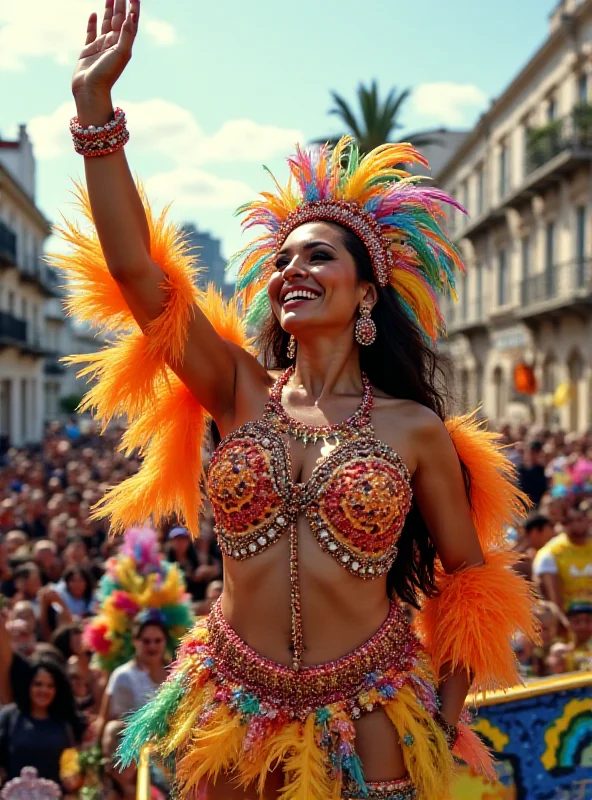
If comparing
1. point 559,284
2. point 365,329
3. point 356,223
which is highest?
point 559,284

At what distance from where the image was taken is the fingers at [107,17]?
2301 mm

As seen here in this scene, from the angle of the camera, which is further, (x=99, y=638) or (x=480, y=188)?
(x=480, y=188)

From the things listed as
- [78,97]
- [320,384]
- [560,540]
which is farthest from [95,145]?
[560,540]

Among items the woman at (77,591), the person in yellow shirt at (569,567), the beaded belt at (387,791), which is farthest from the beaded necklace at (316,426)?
the woman at (77,591)

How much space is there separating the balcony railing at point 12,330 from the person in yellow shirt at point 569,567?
2606cm

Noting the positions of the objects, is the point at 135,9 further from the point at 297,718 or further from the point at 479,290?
the point at 479,290

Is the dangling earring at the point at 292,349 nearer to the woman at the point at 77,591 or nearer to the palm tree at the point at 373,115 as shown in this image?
the woman at the point at 77,591

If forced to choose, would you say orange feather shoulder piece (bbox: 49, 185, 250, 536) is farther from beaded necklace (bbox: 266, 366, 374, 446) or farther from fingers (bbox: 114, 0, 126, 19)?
fingers (bbox: 114, 0, 126, 19)

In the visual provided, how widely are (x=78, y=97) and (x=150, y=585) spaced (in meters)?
3.79

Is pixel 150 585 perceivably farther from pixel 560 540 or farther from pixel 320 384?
pixel 320 384

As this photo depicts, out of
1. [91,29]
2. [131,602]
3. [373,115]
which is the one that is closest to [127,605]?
[131,602]

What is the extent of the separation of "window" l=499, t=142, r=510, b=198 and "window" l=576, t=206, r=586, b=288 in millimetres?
8488

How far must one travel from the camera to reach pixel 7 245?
Result: 31.7m

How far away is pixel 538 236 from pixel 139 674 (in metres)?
25.4
